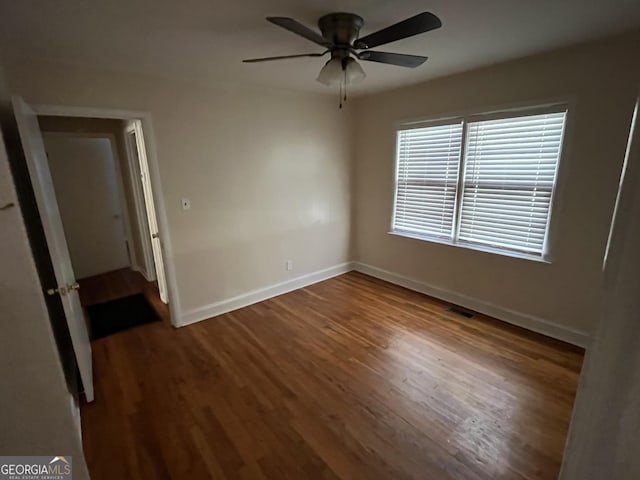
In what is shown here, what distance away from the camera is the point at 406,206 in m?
3.94

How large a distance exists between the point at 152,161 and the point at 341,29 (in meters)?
1.99

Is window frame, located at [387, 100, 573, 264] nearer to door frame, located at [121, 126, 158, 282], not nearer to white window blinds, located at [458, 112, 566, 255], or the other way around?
white window blinds, located at [458, 112, 566, 255]

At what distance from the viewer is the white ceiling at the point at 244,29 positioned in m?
1.66

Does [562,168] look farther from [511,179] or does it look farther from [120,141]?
[120,141]

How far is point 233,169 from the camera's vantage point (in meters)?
3.29

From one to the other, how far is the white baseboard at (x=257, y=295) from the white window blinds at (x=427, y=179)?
1154 mm

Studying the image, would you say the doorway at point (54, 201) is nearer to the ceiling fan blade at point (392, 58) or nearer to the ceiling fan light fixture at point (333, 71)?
the ceiling fan light fixture at point (333, 71)

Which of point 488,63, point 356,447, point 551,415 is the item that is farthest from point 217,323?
point 488,63

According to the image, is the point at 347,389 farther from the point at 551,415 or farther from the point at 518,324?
the point at 518,324

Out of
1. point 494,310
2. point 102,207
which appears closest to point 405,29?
point 494,310

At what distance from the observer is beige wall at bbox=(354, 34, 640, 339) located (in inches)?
90.4

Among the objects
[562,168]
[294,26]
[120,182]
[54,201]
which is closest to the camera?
[294,26]

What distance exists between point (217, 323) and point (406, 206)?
2643mm

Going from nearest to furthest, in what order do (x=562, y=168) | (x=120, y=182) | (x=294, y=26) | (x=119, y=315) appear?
(x=294, y=26)
(x=562, y=168)
(x=119, y=315)
(x=120, y=182)
